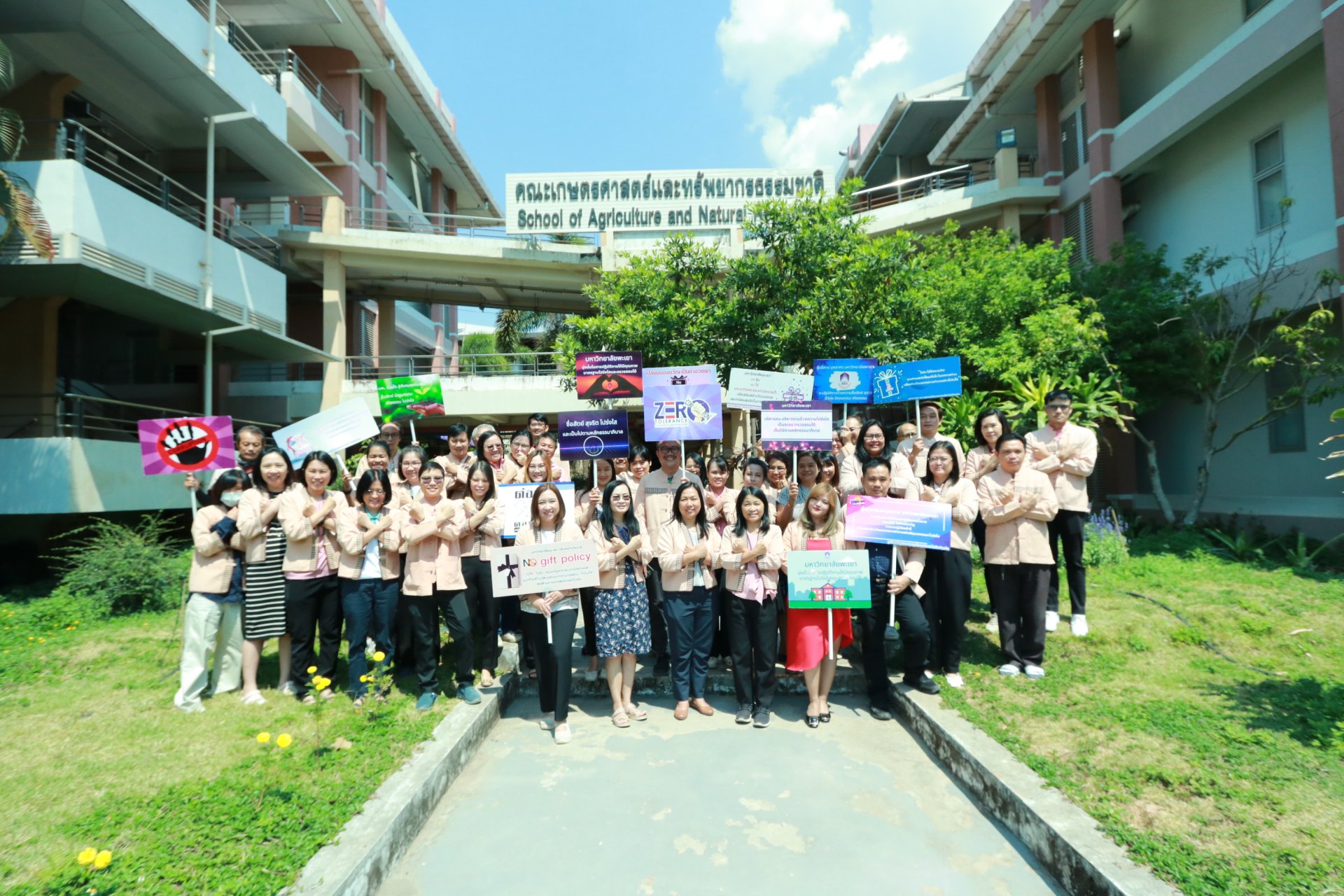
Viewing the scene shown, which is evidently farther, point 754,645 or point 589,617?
point 589,617

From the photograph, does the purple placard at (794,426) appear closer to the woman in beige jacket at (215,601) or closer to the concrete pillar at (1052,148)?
the woman in beige jacket at (215,601)

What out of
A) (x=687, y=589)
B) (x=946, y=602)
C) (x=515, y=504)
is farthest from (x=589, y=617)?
(x=946, y=602)

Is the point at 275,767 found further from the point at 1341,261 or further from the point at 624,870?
the point at 1341,261

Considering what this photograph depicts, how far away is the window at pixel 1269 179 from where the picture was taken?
11.4 m

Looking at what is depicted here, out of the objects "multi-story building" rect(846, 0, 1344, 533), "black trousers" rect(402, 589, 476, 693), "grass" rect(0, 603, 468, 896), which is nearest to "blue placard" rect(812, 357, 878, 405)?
"black trousers" rect(402, 589, 476, 693)

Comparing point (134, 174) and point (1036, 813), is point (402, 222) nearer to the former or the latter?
point (134, 174)

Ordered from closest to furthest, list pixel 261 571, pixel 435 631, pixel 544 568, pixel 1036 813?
pixel 1036 813, pixel 544 568, pixel 261 571, pixel 435 631

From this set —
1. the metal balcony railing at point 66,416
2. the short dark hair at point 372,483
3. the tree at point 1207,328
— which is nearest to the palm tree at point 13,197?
the metal balcony railing at point 66,416

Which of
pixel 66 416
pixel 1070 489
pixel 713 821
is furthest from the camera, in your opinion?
pixel 66 416

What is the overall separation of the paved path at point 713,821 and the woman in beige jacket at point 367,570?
1.16 m

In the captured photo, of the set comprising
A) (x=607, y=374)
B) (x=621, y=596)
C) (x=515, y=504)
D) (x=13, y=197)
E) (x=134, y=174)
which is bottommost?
(x=621, y=596)

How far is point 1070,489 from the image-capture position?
6.36m

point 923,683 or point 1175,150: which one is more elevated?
point 1175,150

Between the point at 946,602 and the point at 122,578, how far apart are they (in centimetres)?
885
